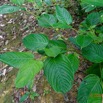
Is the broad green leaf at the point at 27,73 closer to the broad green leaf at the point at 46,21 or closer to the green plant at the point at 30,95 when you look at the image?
the broad green leaf at the point at 46,21

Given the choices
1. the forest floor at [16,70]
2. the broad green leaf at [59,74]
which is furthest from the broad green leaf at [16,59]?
the forest floor at [16,70]

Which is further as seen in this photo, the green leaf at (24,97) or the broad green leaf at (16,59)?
the green leaf at (24,97)

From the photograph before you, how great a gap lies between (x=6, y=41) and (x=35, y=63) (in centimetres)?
323

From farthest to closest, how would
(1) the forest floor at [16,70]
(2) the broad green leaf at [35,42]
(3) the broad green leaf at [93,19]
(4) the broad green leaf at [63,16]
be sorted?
1. (1) the forest floor at [16,70]
2. (3) the broad green leaf at [93,19]
3. (4) the broad green leaf at [63,16]
4. (2) the broad green leaf at [35,42]

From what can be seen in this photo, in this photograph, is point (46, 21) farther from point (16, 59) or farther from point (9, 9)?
point (16, 59)

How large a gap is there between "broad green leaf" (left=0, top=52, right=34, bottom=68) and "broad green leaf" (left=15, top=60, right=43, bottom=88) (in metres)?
0.04

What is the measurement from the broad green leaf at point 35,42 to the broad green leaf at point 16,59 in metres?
0.12

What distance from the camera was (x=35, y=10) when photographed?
487cm

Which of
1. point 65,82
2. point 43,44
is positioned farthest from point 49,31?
point 65,82

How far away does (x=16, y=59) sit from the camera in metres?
1.30

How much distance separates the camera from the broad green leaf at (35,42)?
56.8 inches

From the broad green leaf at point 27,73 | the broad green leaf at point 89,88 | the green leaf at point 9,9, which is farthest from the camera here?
the green leaf at point 9,9

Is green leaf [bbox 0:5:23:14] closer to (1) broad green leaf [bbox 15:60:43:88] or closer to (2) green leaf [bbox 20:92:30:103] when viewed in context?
(1) broad green leaf [bbox 15:60:43:88]

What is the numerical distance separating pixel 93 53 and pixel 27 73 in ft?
1.76
